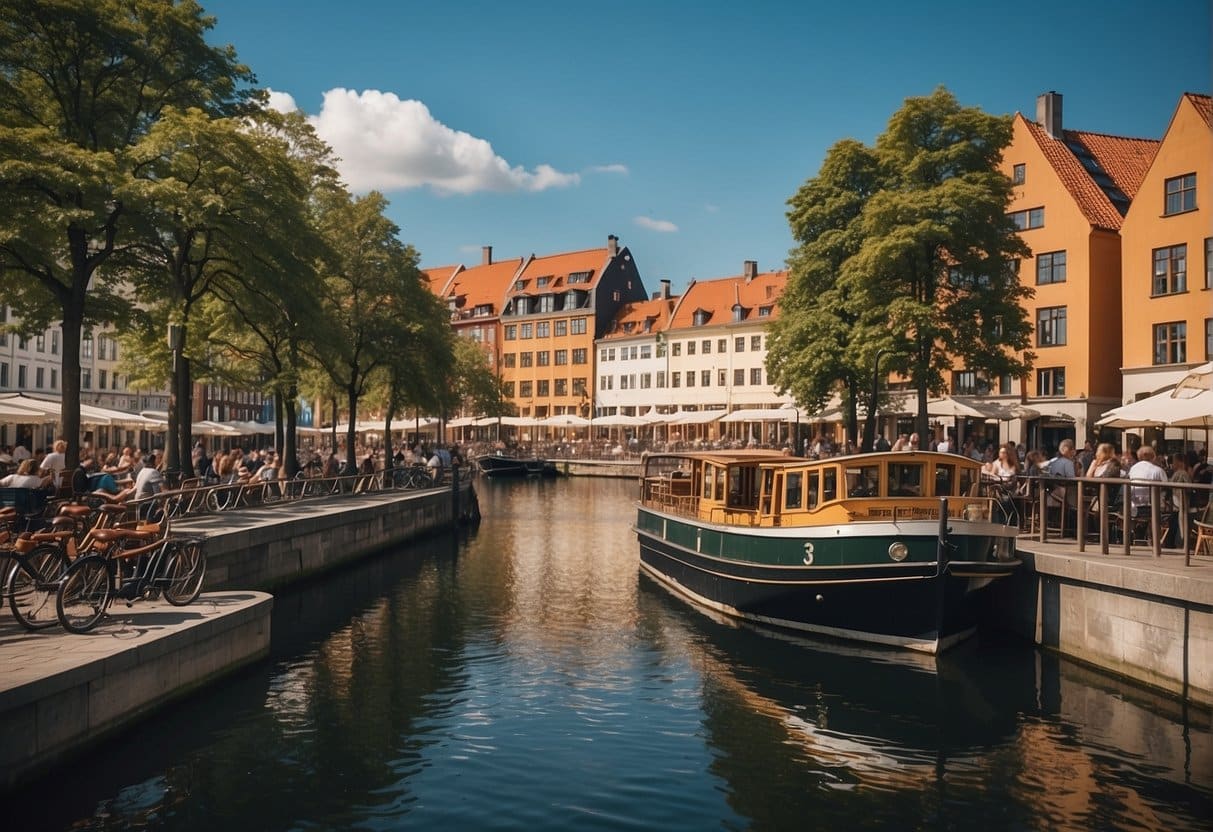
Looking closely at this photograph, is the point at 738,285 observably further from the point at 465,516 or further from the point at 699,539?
the point at 699,539

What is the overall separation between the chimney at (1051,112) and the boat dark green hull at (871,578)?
39537mm

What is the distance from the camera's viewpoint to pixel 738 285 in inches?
3322

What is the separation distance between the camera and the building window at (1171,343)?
36781 millimetres

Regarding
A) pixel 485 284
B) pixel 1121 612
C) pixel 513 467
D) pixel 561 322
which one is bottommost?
pixel 1121 612

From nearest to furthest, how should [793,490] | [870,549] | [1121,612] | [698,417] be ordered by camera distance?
1. [1121,612]
2. [870,549]
3. [793,490]
4. [698,417]

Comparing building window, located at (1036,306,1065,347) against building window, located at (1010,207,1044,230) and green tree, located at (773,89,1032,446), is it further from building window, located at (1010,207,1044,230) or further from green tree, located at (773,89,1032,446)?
green tree, located at (773,89,1032,446)

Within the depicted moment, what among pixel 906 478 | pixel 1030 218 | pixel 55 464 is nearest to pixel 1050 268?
pixel 1030 218

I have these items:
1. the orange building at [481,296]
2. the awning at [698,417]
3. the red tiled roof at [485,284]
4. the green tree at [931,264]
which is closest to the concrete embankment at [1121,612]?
the green tree at [931,264]

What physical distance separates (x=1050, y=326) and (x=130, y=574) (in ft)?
140

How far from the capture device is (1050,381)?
45.5 meters

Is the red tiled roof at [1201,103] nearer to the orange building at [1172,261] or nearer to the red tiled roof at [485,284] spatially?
the orange building at [1172,261]

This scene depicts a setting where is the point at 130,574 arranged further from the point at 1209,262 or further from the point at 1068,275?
the point at 1068,275

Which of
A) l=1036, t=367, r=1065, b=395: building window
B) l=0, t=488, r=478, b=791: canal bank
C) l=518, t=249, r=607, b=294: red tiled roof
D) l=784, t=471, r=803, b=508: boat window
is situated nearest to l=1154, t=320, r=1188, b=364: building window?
l=1036, t=367, r=1065, b=395: building window

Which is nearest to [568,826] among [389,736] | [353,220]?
[389,736]
